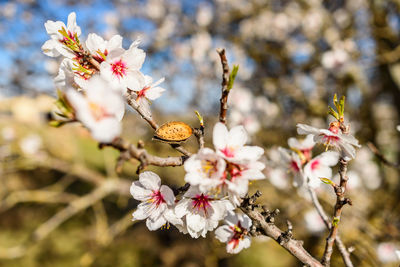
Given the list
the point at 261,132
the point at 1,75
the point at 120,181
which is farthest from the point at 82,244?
the point at 261,132

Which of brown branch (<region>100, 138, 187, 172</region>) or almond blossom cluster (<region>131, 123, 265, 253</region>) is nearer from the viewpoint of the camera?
brown branch (<region>100, 138, 187, 172</region>)

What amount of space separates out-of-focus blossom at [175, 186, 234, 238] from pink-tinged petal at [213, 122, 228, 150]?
0.54ft

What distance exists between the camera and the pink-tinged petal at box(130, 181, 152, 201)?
2.73ft

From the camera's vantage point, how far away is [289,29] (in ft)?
17.3

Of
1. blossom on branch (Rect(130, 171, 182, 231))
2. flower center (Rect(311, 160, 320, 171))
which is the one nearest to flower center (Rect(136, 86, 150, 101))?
blossom on branch (Rect(130, 171, 182, 231))

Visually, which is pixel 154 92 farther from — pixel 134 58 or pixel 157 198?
pixel 157 198

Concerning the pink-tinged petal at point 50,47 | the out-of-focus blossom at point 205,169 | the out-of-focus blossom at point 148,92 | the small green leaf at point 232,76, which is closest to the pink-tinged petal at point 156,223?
the out-of-focus blossom at point 205,169

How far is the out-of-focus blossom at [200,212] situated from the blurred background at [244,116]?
964mm

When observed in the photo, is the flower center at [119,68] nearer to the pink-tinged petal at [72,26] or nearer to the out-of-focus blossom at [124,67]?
the out-of-focus blossom at [124,67]

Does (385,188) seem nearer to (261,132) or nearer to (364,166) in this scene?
(364,166)

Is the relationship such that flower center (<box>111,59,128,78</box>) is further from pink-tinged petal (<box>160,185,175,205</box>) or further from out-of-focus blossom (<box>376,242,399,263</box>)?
out-of-focus blossom (<box>376,242,399,263</box>)

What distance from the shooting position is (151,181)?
0.82 metres

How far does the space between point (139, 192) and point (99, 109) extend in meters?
0.36

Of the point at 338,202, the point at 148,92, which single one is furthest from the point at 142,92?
the point at 338,202
